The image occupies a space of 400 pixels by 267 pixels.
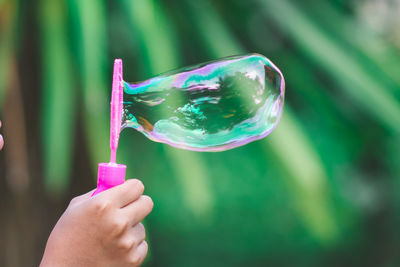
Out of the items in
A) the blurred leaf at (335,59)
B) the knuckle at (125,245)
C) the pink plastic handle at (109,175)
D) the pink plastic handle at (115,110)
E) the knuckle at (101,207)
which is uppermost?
the blurred leaf at (335,59)

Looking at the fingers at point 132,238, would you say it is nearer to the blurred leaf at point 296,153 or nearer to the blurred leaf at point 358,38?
the blurred leaf at point 296,153

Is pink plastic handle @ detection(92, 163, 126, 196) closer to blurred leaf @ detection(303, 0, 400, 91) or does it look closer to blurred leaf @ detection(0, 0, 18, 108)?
blurred leaf @ detection(0, 0, 18, 108)

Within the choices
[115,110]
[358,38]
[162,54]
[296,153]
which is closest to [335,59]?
[358,38]

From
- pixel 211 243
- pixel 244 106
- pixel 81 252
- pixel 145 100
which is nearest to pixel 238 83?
pixel 244 106

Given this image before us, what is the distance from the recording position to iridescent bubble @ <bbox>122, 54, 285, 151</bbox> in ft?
2.39

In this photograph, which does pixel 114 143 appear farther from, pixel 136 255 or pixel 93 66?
pixel 93 66

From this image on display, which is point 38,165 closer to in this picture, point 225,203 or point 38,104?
point 38,104

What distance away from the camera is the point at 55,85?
4.03 ft

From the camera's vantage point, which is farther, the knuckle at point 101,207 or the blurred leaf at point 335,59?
the blurred leaf at point 335,59

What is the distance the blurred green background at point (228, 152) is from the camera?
4.07 feet

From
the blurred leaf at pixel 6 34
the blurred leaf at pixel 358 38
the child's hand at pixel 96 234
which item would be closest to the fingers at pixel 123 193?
the child's hand at pixel 96 234

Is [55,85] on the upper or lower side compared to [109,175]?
upper

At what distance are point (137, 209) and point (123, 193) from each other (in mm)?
37

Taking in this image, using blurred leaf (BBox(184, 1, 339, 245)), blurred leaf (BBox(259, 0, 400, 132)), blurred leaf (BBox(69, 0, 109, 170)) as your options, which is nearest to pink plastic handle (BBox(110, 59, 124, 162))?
blurred leaf (BBox(69, 0, 109, 170))
